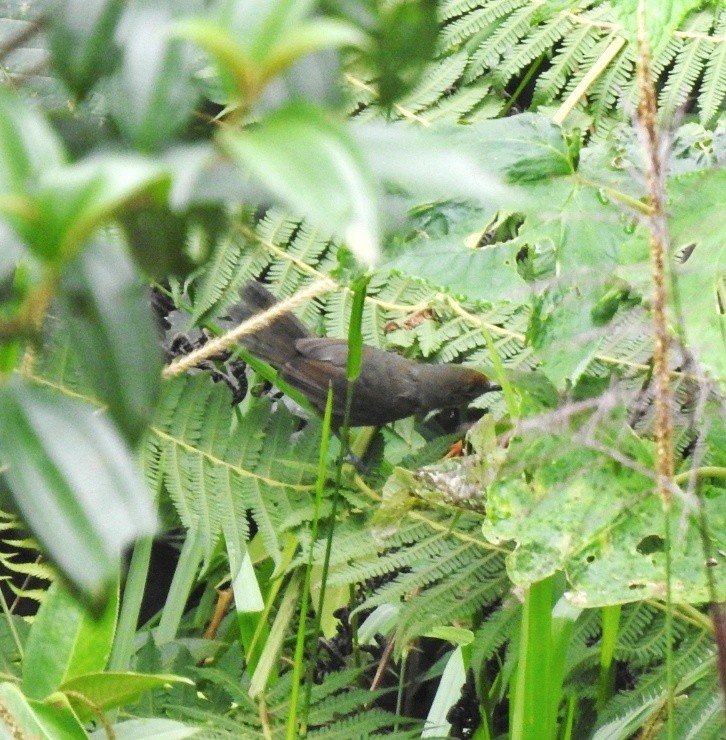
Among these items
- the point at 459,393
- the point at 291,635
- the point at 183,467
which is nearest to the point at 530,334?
the point at 183,467

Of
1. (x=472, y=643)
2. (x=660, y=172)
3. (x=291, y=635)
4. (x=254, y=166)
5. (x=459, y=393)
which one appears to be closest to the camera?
(x=254, y=166)

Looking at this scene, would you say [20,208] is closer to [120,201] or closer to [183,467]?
[120,201]

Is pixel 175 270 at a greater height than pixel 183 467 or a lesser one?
greater

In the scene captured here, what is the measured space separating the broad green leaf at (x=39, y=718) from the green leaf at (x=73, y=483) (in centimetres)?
73

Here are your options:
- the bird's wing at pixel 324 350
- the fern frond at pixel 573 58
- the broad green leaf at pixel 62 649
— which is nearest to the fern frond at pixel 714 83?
the fern frond at pixel 573 58

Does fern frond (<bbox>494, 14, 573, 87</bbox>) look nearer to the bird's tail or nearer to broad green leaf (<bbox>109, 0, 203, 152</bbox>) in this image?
the bird's tail

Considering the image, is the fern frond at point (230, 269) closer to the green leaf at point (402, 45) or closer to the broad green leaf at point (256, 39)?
the green leaf at point (402, 45)

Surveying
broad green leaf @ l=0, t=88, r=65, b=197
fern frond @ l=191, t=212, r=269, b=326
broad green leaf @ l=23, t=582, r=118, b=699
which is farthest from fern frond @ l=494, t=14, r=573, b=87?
broad green leaf @ l=0, t=88, r=65, b=197

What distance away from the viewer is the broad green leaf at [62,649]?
4.17ft

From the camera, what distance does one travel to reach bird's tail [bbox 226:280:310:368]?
3049 mm

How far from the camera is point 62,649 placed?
1.29 meters

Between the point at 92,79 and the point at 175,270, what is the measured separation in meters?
0.11

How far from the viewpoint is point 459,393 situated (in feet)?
10.3

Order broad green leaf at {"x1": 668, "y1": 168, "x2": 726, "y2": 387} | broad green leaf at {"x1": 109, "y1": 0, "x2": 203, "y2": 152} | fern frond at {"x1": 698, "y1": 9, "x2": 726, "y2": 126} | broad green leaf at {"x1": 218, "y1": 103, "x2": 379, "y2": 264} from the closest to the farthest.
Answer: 1. broad green leaf at {"x1": 218, "y1": 103, "x2": 379, "y2": 264}
2. broad green leaf at {"x1": 109, "y1": 0, "x2": 203, "y2": 152}
3. broad green leaf at {"x1": 668, "y1": 168, "x2": 726, "y2": 387}
4. fern frond at {"x1": 698, "y1": 9, "x2": 726, "y2": 126}
